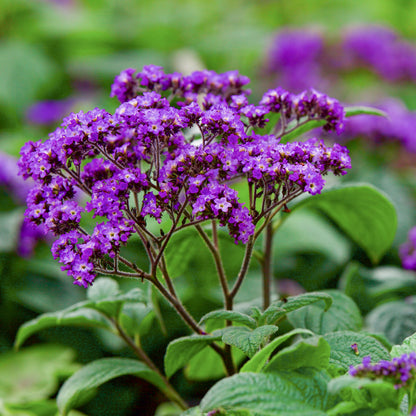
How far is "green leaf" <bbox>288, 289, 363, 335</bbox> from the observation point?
4.00 feet

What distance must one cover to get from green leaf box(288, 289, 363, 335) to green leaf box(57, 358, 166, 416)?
338 millimetres

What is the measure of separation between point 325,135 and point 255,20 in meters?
3.04

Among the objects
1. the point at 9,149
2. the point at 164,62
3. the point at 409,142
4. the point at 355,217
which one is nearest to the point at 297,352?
the point at 355,217

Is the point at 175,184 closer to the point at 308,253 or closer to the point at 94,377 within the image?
the point at 94,377

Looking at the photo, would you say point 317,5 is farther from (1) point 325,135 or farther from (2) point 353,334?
(2) point 353,334

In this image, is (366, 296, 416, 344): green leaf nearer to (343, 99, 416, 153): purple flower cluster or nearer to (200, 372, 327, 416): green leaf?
(200, 372, 327, 416): green leaf

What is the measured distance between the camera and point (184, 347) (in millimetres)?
1113

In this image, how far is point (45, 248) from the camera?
7.41 ft

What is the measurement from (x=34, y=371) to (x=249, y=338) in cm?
111

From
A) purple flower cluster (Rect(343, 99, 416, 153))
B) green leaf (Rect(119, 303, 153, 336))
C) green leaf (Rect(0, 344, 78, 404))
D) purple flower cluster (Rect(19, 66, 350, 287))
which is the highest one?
purple flower cluster (Rect(343, 99, 416, 153))

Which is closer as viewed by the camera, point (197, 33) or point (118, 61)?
point (118, 61)

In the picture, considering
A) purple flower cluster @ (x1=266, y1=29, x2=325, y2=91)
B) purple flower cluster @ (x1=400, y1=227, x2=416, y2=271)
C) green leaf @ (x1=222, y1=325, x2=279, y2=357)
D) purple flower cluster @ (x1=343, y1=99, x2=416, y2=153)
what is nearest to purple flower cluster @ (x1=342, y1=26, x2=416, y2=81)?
purple flower cluster @ (x1=266, y1=29, x2=325, y2=91)

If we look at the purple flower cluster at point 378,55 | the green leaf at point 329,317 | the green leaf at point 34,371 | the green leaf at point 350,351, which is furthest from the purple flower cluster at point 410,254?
the purple flower cluster at point 378,55

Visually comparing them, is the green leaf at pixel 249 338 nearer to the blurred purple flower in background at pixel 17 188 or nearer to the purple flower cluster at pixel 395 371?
the purple flower cluster at pixel 395 371
